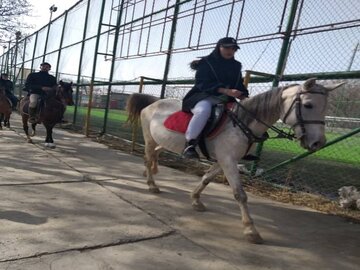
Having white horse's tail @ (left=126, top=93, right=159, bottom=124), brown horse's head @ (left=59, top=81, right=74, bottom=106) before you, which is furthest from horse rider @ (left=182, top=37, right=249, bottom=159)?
brown horse's head @ (left=59, top=81, right=74, bottom=106)

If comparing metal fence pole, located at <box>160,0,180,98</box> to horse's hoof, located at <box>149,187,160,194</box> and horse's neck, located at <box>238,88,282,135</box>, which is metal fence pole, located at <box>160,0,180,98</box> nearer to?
horse's hoof, located at <box>149,187,160,194</box>

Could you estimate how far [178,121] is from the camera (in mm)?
5242

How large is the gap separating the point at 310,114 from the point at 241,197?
1068 mm

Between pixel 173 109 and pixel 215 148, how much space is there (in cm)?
130

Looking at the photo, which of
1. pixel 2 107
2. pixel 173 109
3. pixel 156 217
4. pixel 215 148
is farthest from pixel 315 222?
pixel 2 107

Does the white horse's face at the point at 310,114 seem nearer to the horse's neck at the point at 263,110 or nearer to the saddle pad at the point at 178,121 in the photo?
the horse's neck at the point at 263,110

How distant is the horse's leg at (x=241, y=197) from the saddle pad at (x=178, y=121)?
783 millimetres

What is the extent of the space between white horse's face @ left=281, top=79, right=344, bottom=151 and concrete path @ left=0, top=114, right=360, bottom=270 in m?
1.03

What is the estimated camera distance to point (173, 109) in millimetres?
5789

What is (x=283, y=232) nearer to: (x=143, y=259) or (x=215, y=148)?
(x=215, y=148)

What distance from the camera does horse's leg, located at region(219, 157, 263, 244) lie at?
4070 millimetres

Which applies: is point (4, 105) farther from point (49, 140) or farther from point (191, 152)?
point (191, 152)

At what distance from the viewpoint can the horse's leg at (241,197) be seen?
4070 millimetres

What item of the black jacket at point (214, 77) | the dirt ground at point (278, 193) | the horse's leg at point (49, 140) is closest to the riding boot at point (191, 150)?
the black jacket at point (214, 77)
